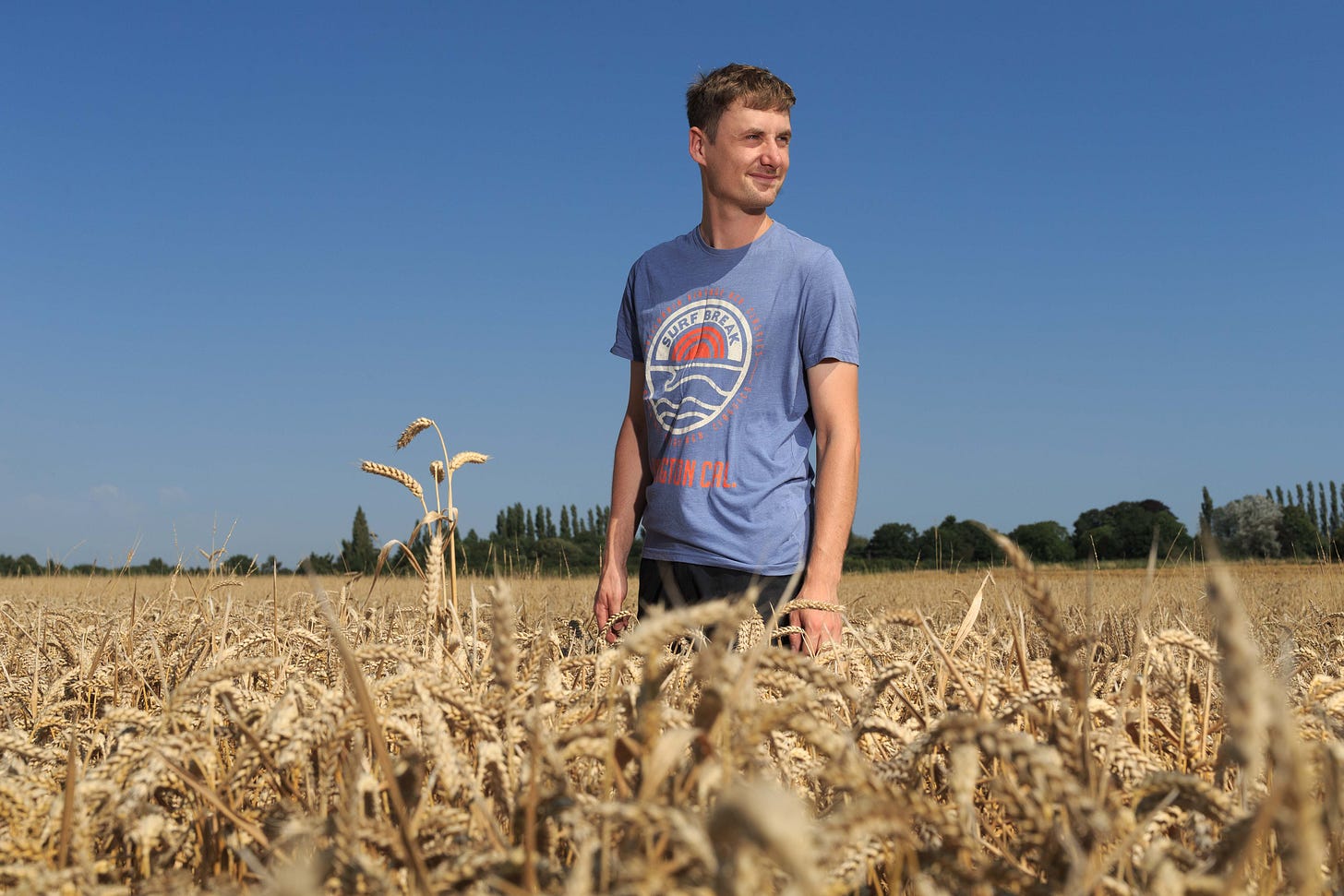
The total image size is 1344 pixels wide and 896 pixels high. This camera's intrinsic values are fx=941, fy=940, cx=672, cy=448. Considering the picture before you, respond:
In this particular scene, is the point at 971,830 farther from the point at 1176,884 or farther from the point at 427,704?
the point at 427,704

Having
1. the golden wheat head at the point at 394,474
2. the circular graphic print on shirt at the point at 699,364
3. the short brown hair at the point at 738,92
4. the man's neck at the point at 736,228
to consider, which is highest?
the short brown hair at the point at 738,92

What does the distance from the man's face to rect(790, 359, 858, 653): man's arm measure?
0.82 meters

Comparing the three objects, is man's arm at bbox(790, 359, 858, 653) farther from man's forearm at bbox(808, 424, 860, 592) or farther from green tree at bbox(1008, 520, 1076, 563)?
green tree at bbox(1008, 520, 1076, 563)

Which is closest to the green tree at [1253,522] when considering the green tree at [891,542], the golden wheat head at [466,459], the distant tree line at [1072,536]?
the distant tree line at [1072,536]

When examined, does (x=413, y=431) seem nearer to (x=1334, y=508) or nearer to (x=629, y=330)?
(x=629, y=330)

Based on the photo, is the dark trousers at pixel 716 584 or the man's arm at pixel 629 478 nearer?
the dark trousers at pixel 716 584

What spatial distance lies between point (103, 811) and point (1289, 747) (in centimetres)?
132

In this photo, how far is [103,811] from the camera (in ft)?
4.00

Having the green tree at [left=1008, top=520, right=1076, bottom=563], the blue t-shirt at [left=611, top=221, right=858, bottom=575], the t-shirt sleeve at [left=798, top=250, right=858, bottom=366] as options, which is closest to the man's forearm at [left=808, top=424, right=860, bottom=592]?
the blue t-shirt at [left=611, top=221, right=858, bottom=575]

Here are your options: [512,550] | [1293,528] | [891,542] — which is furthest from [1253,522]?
[512,550]

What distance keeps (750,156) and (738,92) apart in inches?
10.7

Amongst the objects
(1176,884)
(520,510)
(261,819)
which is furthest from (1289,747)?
(520,510)

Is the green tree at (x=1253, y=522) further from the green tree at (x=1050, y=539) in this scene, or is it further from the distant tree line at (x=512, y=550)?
the distant tree line at (x=512, y=550)

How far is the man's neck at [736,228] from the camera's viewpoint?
4148mm
